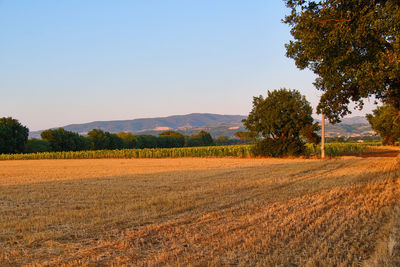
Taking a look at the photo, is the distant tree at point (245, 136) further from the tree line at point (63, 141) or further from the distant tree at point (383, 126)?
the distant tree at point (383, 126)

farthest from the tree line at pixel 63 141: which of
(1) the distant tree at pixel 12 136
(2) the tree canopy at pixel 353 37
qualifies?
(2) the tree canopy at pixel 353 37

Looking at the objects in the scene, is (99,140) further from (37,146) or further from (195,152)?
(195,152)

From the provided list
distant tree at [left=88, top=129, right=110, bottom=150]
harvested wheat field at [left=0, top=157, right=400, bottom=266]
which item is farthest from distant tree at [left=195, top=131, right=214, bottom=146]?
harvested wheat field at [left=0, top=157, right=400, bottom=266]

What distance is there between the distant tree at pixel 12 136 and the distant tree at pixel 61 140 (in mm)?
6620

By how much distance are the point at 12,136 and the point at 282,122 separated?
6070 cm

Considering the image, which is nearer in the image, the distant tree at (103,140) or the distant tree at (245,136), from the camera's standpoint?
the distant tree at (245,136)

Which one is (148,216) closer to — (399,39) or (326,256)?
(326,256)

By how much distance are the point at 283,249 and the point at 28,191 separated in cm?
1264

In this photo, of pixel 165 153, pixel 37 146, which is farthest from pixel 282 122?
pixel 37 146

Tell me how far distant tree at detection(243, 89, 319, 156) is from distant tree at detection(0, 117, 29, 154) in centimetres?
5490

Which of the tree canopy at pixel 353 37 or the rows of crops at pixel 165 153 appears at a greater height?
the tree canopy at pixel 353 37

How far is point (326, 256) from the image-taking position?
A: 5738 millimetres

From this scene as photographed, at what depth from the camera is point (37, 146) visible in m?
77.4

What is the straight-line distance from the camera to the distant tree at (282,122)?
38.1m
